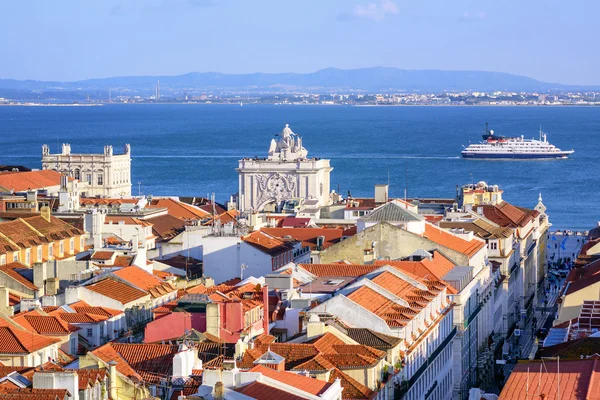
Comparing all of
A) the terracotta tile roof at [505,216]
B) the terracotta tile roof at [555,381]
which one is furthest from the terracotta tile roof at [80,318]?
the terracotta tile roof at [505,216]

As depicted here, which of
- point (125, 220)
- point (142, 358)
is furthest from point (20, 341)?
point (125, 220)

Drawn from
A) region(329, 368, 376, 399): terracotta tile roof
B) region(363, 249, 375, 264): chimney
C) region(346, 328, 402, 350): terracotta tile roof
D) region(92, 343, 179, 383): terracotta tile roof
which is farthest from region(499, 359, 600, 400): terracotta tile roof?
region(363, 249, 375, 264): chimney

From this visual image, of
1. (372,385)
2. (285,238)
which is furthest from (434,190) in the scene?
(372,385)

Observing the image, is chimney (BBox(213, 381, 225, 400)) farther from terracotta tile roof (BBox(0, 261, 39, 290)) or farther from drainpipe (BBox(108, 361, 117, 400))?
terracotta tile roof (BBox(0, 261, 39, 290))

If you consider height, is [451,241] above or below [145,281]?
below

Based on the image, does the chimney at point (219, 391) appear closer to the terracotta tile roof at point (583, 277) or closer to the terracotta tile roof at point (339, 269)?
the terracotta tile roof at point (339, 269)

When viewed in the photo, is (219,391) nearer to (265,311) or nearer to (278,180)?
(265,311)
